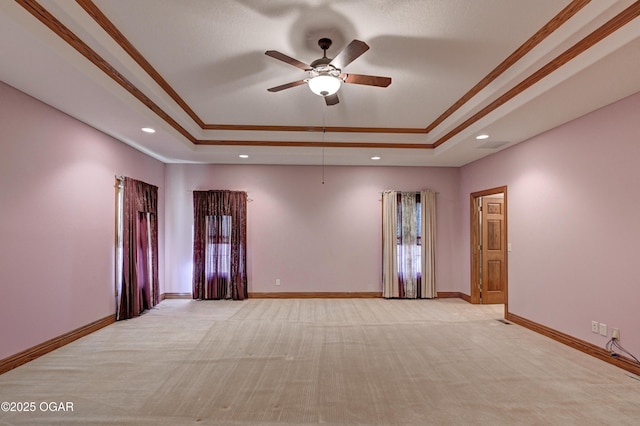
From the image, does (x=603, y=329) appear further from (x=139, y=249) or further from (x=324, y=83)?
(x=139, y=249)

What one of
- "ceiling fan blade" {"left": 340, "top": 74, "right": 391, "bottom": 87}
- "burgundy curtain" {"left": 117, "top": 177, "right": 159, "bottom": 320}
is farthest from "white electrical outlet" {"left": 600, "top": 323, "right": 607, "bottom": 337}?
"burgundy curtain" {"left": 117, "top": 177, "right": 159, "bottom": 320}

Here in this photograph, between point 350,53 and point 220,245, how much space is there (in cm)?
458

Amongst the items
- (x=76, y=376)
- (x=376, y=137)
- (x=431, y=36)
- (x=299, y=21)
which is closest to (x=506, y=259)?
(x=376, y=137)

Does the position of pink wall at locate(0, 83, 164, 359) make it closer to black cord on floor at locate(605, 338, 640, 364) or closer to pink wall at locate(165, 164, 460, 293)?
pink wall at locate(165, 164, 460, 293)

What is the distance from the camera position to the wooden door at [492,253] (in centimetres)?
578

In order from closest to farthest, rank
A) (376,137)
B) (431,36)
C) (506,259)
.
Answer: (431,36), (506,259), (376,137)

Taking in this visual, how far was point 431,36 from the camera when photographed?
2.66m

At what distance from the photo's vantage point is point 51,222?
3.46 meters

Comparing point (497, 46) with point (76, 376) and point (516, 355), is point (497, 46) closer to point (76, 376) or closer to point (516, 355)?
point (516, 355)

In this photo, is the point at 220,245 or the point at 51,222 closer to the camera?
the point at 51,222

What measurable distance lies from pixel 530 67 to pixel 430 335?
3169mm

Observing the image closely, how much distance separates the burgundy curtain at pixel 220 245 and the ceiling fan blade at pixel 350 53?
13.0 feet

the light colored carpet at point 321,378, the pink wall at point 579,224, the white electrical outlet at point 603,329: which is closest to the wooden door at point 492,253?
the pink wall at point 579,224

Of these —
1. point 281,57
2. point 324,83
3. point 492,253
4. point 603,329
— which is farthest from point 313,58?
point 492,253
